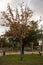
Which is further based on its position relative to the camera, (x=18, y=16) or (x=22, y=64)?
(x=18, y=16)

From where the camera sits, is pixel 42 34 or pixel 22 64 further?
pixel 42 34

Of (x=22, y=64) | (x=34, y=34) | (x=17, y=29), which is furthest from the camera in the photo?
(x=34, y=34)

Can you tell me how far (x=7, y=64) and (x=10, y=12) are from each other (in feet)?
36.9

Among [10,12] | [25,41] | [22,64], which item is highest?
[10,12]

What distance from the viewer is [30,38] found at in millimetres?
50812

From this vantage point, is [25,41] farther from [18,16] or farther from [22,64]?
[22,64]

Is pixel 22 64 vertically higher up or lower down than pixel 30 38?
lower down

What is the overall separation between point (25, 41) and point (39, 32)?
12.5 feet

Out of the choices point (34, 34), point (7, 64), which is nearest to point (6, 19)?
point (7, 64)

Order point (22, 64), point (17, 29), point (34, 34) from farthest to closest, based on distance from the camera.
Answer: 1. point (34, 34)
2. point (17, 29)
3. point (22, 64)

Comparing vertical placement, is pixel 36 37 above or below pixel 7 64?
above

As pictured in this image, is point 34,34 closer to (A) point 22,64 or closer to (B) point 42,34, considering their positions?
(B) point 42,34

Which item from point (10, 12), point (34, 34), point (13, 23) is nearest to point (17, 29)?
point (13, 23)

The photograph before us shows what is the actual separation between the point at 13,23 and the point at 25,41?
21076 millimetres
